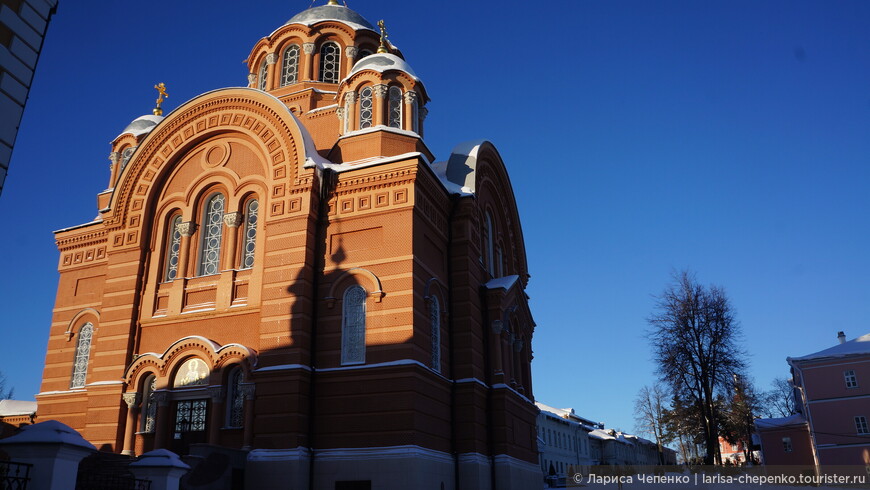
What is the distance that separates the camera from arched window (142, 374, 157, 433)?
1781 cm

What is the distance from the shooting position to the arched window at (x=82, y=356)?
20.5 metres

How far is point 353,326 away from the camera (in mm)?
17016

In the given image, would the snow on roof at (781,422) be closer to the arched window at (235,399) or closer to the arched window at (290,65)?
the arched window at (290,65)

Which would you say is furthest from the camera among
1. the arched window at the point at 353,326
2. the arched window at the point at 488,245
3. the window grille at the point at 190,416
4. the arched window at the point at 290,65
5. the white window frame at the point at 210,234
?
the arched window at the point at 290,65

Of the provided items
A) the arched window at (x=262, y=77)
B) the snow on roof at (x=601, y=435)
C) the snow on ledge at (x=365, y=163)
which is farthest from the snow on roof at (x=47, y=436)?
the snow on roof at (x=601, y=435)

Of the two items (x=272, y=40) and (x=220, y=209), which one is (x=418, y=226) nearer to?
(x=220, y=209)

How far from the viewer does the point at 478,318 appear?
20.4 meters

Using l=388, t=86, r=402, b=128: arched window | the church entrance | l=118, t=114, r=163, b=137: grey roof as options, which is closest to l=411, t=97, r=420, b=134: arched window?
l=388, t=86, r=402, b=128: arched window

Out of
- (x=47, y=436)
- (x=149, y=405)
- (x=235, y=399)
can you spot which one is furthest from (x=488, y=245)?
(x=47, y=436)

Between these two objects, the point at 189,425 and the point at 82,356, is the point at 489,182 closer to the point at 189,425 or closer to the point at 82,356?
the point at 189,425

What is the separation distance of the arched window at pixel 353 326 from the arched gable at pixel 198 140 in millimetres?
3875

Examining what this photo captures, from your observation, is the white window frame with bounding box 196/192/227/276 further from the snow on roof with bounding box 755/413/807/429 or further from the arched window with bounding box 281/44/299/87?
the snow on roof with bounding box 755/413/807/429

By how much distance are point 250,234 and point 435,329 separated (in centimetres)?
570

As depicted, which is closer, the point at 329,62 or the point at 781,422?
the point at 329,62
